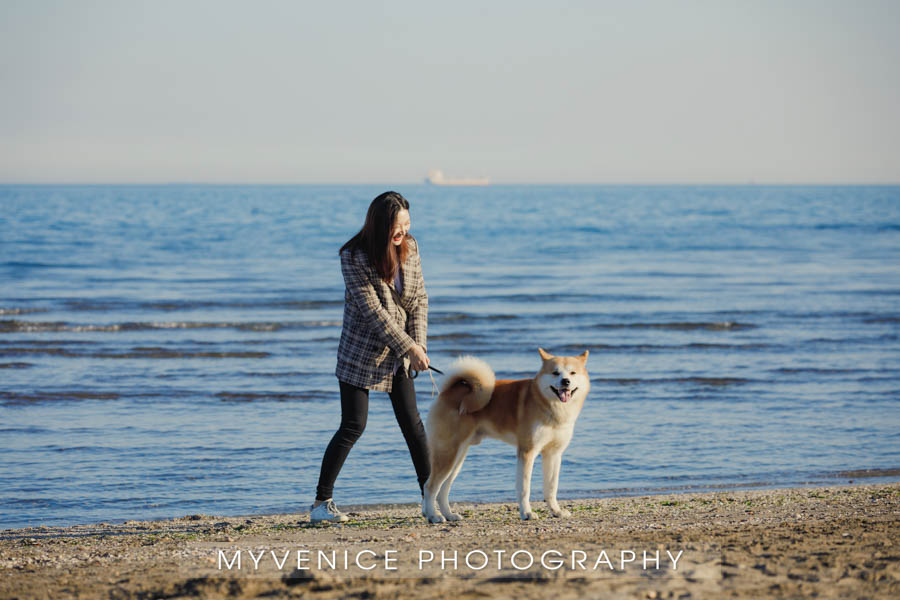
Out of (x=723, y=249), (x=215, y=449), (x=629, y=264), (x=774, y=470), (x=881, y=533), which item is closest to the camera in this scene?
(x=881, y=533)

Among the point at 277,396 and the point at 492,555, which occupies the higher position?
the point at 492,555

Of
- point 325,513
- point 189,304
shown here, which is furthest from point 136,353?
point 325,513

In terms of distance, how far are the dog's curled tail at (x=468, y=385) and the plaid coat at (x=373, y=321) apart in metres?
0.27

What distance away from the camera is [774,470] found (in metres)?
7.22

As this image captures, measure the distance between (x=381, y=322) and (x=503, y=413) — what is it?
971 millimetres

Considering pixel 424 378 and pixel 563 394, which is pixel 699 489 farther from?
pixel 424 378

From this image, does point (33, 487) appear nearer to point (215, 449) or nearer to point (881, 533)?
point (215, 449)

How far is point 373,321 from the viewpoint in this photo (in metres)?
4.86

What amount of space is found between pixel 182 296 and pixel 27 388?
912 centimetres

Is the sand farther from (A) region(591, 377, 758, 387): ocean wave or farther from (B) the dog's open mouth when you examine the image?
(A) region(591, 377, 758, 387): ocean wave

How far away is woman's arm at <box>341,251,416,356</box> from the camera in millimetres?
4848

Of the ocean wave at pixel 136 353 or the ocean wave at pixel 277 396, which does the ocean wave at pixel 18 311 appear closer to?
the ocean wave at pixel 136 353

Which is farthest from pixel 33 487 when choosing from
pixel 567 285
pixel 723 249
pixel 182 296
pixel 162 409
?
pixel 723 249

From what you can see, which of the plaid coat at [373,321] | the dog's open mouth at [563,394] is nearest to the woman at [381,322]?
the plaid coat at [373,321]
